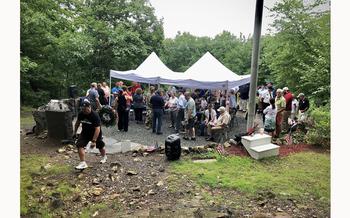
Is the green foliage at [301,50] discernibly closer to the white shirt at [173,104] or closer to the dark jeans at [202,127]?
the dark jeans at [202,127]

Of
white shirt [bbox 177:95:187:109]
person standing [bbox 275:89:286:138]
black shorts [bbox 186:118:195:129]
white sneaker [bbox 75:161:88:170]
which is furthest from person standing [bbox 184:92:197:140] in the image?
white sneaker [bbox 75:161:88:170]

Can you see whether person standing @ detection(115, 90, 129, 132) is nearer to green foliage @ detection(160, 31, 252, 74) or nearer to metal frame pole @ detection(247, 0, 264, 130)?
metal frame pole @ detection(247, 0, 264, 130)

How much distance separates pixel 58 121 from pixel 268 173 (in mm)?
3775

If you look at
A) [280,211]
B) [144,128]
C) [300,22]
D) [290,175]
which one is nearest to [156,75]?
[144,128]

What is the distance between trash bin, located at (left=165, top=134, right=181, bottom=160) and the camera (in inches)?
194

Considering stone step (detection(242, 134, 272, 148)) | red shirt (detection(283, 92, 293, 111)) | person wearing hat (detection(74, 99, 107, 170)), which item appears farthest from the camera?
red shirt (detection(283, 92, 293, 111))

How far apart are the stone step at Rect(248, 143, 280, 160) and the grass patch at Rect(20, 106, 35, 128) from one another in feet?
14.4

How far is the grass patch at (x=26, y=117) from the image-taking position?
20.3ft

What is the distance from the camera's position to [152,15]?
1011 centimetres

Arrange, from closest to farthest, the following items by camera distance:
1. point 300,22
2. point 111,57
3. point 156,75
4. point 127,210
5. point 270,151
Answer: point 127,210, point 270,151, point 300,22, point 156,75, point 111,57

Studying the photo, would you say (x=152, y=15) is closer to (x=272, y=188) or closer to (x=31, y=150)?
(x=31, y=150)

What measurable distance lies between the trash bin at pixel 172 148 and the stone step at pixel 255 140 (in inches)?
48.1
